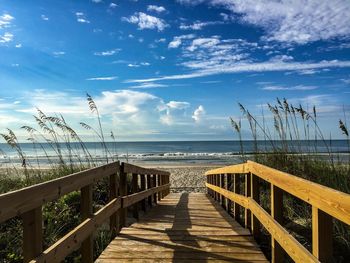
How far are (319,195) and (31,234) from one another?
1795 mm

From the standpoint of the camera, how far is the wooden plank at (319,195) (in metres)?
2.05

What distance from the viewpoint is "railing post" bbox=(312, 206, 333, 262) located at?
2445 millimetres

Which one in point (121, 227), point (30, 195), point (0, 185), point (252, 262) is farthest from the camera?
point (0, 185)

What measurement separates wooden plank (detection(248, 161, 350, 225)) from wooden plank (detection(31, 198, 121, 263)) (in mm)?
1761

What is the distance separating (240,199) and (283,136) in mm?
3180

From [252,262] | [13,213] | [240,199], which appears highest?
[13,213]

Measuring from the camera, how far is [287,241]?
10.0 feet

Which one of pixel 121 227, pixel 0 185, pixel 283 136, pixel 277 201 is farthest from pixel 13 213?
pixel 283 136

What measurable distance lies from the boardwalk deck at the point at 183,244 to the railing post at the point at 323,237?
158 centimetres

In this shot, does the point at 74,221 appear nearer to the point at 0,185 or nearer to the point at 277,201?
the point at 0,185

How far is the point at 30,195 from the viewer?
241 cm

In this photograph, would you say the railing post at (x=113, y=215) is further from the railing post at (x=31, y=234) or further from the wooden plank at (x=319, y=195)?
the railing post at (x=31, y=234)

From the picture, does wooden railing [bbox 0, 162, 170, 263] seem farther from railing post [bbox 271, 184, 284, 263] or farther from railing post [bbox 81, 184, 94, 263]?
railing post [bbox 271, 184, 284, 263]

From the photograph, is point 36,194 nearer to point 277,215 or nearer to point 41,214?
point 41,214
